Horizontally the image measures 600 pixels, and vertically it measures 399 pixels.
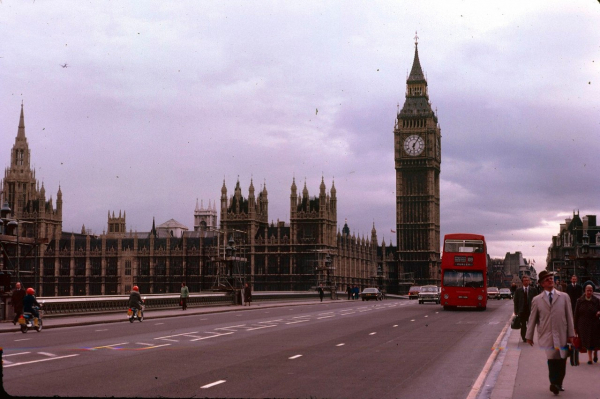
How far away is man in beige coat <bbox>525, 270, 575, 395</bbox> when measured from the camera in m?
11.7

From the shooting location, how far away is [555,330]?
1169 centimetres

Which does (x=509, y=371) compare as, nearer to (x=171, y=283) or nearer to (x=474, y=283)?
(x=474, y=283)

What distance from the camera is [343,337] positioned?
24.2m

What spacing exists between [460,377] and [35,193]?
143 metres

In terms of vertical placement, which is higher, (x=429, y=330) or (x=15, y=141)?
(x=15, y=141)

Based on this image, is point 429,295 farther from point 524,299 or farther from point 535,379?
point 535,379

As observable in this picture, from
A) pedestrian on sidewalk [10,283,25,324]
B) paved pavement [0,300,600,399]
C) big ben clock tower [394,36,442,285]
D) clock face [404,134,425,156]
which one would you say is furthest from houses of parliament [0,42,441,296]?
paved pavement [0,300,600,399]

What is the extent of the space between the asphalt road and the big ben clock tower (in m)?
135

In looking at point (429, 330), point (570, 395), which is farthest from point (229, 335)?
point (570, 395)

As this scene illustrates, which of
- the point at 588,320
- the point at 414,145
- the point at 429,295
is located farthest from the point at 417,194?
the point at 588,320

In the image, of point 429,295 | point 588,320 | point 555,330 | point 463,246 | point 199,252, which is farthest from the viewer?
point 199,252

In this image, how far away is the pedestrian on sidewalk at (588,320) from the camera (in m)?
15.5

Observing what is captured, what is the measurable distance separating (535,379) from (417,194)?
151042 mm

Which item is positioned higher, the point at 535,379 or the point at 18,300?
the point at 18,300
